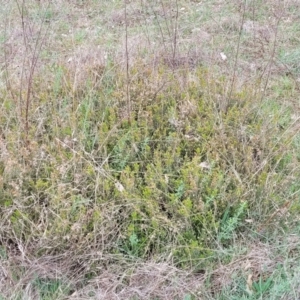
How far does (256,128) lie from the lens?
2695mm

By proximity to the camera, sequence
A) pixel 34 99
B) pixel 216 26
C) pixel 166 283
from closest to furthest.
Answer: pixel 166 283 < pixel 34 99 < pixel 216 26

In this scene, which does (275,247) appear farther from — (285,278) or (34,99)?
(34,99)

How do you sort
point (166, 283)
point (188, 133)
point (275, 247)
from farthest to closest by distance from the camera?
point (188, 133)
point (275, 247)
point (166, 283)

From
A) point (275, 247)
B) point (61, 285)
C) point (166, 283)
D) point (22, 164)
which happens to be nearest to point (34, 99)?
point (22, 164)

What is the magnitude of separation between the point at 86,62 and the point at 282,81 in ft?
5.06

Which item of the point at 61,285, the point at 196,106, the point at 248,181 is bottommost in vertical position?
the point at 61,285

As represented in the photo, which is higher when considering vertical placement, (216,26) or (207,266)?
(216,26)

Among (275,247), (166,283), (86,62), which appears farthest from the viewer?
(86,62)

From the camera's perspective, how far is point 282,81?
3479 mm

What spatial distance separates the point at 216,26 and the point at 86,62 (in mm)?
1583

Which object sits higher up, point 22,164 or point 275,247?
point 22,164

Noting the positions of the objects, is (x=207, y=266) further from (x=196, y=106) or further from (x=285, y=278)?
(x=196, y=106)

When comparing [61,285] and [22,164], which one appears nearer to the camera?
[61,285]

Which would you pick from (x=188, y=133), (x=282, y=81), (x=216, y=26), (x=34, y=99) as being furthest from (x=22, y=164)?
(x=216, y=26)
